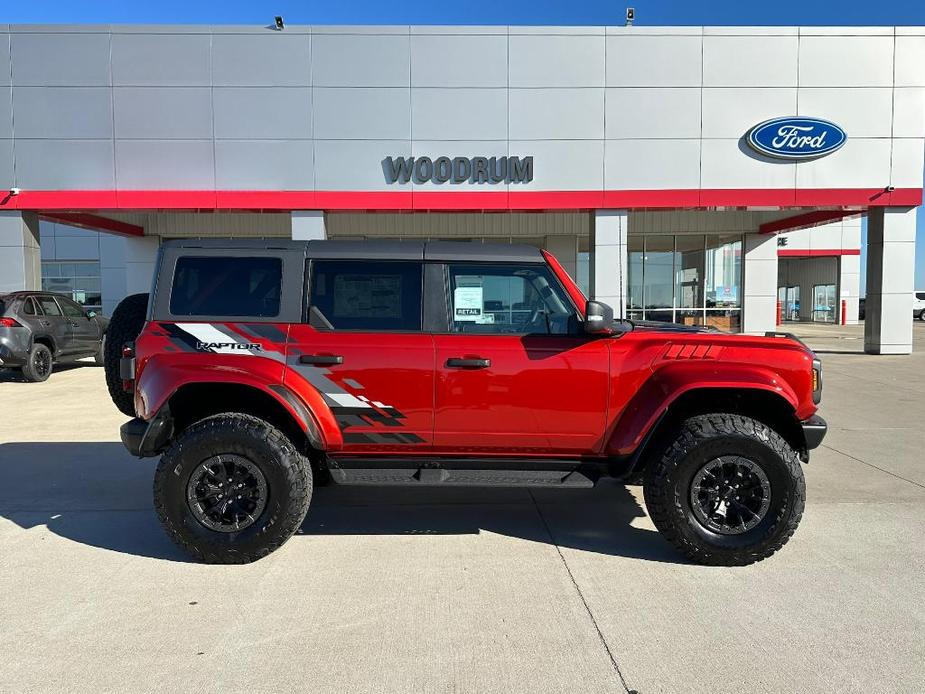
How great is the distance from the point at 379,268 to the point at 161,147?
12.2 m

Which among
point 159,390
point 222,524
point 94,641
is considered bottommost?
point 94,641

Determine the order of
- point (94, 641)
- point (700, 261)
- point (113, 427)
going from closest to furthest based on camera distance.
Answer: point (94, 641)
point (113, 427)
point (700, 261)

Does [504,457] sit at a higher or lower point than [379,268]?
lower

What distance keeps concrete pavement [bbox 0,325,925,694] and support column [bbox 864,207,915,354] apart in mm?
11976

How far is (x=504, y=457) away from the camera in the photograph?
4.02 meters

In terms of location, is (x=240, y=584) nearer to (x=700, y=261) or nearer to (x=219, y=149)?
(x=219, y=149)

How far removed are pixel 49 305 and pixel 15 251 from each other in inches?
137

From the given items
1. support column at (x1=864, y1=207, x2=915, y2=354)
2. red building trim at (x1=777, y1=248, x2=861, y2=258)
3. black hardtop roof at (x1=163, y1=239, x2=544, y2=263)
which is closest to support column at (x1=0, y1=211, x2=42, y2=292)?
black hardtop roof at (x1=163, y1=239, x2=544, y2=263)

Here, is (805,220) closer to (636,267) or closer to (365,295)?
(636,267)

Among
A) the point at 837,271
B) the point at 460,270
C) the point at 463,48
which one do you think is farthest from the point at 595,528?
the point at 837,271

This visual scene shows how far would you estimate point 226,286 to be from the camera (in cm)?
400

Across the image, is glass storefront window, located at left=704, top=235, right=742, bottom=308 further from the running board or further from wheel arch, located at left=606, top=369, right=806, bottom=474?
the running board

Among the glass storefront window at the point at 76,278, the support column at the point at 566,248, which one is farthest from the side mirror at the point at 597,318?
the glass storefront window at the point at 76,278

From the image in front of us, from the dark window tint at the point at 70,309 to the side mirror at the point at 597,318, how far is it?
38.9 feet
